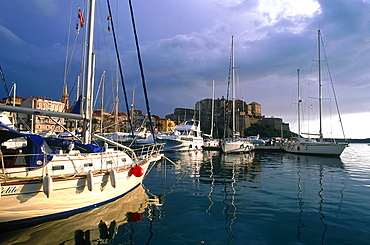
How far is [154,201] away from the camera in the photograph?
9.20m

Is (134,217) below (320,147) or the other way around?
below

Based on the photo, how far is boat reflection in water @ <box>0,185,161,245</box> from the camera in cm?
571

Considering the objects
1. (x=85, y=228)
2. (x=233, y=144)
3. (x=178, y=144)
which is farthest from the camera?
(x=178, y=144)

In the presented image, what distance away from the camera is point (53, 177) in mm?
6641

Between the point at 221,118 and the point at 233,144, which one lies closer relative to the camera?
the point at 233,144

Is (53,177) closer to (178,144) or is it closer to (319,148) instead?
(178,144)

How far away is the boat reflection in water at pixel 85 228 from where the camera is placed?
5.71 meters

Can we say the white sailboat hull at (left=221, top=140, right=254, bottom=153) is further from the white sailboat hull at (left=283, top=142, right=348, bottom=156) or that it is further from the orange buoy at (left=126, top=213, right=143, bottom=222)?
the orange buoy at (left=126, top=213, right=143, bottom=222)

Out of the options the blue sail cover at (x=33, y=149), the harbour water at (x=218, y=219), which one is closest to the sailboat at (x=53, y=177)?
the blue sail cover at (x=33, y=149)

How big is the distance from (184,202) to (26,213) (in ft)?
17.4

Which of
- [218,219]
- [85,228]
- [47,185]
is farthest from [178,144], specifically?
[47,185]

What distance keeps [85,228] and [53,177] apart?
1783mm

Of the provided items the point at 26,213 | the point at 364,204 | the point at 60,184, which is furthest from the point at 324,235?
the point at 26,213

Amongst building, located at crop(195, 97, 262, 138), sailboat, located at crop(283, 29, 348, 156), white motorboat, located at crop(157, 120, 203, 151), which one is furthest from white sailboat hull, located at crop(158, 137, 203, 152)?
building, located at crop(195, 97, 262, 138)
